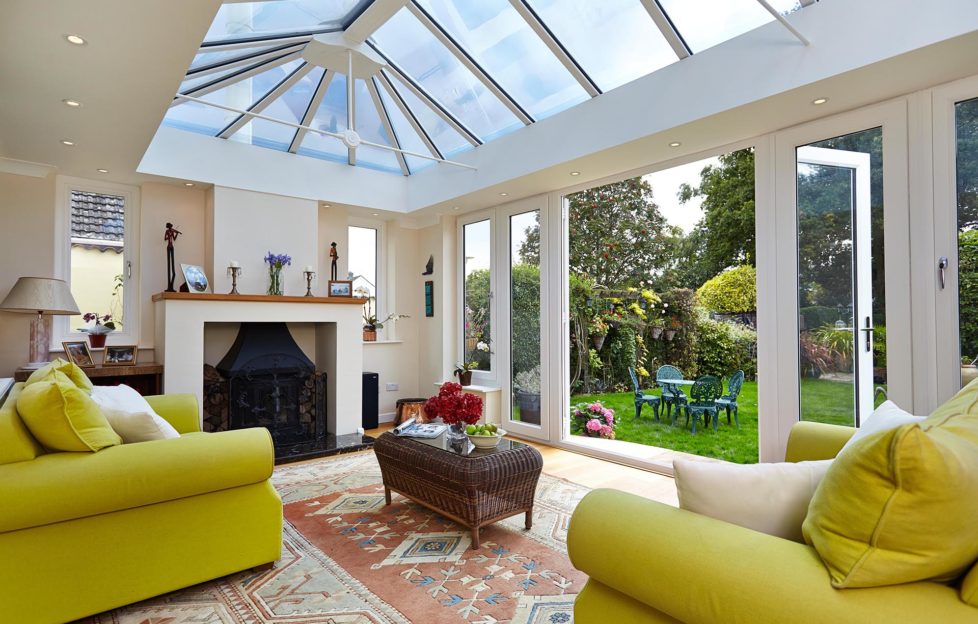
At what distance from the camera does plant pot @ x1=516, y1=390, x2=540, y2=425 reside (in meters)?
5.14

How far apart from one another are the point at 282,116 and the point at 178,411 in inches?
106

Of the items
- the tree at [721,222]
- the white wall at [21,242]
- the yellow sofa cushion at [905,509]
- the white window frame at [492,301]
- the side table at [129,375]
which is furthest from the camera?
the tree at [721,222]

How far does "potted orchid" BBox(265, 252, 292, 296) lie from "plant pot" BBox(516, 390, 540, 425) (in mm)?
2503

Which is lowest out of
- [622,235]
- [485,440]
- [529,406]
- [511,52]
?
[529,406]

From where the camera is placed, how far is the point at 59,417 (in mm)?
1996

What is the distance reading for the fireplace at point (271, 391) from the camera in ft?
15.0

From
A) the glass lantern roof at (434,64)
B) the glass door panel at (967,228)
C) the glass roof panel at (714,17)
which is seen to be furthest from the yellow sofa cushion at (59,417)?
the glass door panel at (967,228)

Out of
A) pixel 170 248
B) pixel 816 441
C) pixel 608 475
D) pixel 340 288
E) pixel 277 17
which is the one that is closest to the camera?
pixel 816 441

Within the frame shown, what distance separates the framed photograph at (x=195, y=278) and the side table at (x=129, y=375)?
702 millimetres

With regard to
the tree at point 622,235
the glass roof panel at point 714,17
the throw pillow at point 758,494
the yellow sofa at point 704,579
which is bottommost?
the yellow sofa at point 704,579

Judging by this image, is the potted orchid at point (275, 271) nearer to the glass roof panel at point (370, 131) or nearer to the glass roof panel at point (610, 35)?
the glass roof panel at point (370, 131)

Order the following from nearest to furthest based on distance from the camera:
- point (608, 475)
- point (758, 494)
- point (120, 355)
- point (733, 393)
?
point (758, 494), point (608, 475), point (120, 355), point (733, 393)

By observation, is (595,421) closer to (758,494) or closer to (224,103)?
(758,494)

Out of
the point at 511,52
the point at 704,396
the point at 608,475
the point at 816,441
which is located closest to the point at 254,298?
the point at 511,52
